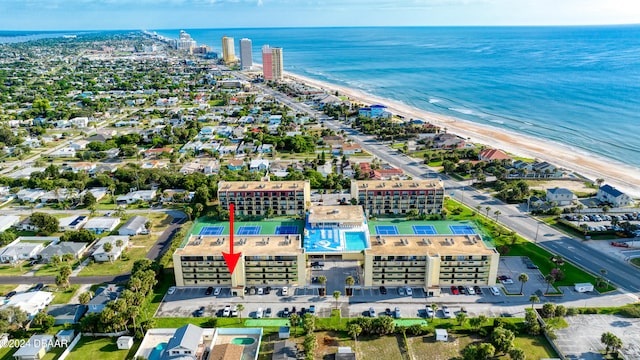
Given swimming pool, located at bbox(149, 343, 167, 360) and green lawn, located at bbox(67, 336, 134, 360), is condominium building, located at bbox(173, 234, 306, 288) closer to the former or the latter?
green lawn, located at bbox(67, 336, 134, 360)

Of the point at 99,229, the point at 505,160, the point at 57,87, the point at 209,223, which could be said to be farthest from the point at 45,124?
the point at 505,160

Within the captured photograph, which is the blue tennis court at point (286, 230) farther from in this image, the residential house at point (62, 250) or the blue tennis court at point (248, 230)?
the residential house at point (62, 250)

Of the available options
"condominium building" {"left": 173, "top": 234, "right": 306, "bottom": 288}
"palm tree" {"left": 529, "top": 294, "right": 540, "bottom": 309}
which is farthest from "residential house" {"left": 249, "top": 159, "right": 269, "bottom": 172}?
"palm tree" {"left": 529, "top": 294, "right": 540, "bottom": 309}

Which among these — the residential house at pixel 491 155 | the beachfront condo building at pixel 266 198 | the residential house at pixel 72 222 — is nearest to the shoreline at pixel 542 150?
the residential house at pixel 491 155

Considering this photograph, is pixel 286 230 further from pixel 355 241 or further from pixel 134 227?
pixel 134 227

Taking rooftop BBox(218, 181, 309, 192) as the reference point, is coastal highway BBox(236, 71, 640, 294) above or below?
below

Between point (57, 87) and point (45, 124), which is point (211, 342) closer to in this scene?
point (45, 124)

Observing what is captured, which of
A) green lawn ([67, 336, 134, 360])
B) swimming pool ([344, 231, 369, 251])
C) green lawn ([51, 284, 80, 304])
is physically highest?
swimming pool ([344, 231, 369, 251])
